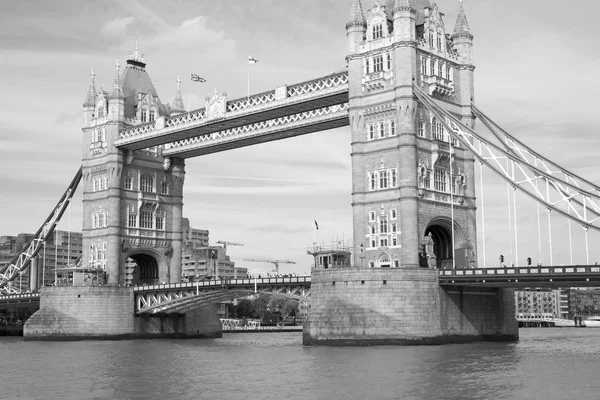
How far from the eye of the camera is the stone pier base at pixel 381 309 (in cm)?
7194

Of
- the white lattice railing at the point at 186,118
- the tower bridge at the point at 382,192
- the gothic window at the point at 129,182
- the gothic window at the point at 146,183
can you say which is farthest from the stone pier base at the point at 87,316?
the white lattice railing at the point at 186,118

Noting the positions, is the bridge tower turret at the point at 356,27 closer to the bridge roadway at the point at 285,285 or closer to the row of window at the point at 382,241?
the row of window at the point at 382,241

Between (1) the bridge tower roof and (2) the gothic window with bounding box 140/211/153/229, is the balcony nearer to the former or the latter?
(1) the bridge tower roof

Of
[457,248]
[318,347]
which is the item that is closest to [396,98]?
[457,248]

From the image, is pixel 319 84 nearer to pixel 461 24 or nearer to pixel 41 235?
pixel 461 24

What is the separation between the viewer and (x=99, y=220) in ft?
355

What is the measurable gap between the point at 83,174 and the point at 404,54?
49447 mm

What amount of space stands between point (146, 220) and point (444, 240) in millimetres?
40565

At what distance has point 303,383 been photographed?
49.1 metres

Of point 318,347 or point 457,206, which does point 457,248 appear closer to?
point 457,206

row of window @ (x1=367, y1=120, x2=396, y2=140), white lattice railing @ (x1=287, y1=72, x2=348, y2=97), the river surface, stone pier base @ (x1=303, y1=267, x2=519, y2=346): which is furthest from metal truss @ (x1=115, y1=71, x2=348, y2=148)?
the river surface

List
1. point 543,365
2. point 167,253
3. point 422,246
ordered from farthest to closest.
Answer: point 167,253, point 422,246, point 543,365

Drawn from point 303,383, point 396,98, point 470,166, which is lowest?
point 303,383

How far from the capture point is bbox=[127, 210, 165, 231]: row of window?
108 m
